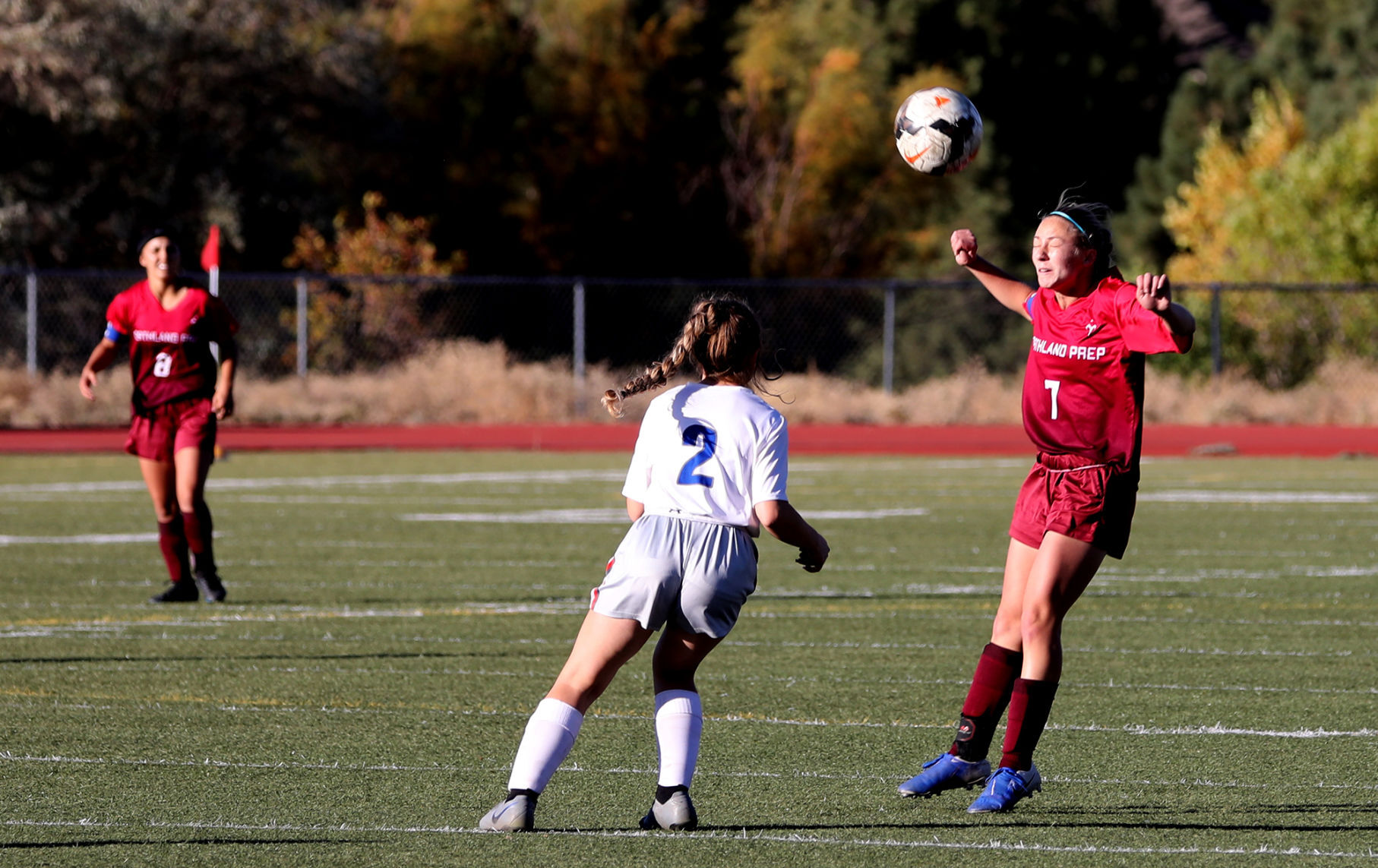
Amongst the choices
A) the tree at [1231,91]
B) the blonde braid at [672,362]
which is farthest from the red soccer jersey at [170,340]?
the tree at [1231,91]

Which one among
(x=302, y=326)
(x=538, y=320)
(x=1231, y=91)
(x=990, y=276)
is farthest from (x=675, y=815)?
(x=1231, y=91)

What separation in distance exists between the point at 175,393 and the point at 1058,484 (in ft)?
21.7

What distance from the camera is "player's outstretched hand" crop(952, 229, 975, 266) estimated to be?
648 cm

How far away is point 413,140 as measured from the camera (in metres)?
42.8

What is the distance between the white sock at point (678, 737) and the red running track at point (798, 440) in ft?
68.6

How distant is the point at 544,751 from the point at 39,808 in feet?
5.18

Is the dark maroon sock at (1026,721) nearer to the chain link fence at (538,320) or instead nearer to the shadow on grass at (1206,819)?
the shadow on grass at (1206,819)

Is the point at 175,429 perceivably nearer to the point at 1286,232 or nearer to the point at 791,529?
the point at 791,529

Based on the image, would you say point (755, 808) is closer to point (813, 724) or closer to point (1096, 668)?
point (813, 724)

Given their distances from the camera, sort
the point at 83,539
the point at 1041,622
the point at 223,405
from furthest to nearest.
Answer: the point at 83,539 → the point at 223,405 → the point at 1041,622

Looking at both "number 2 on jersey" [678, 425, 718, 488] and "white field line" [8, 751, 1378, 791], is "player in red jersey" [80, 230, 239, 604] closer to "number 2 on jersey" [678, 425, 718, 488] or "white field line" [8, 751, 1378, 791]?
"white field line" [8, 751, 1378, 791]

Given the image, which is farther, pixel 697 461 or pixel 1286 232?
pixel 1286 232

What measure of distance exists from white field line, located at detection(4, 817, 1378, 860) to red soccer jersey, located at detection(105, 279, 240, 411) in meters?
5.93

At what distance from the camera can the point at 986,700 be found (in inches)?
240
